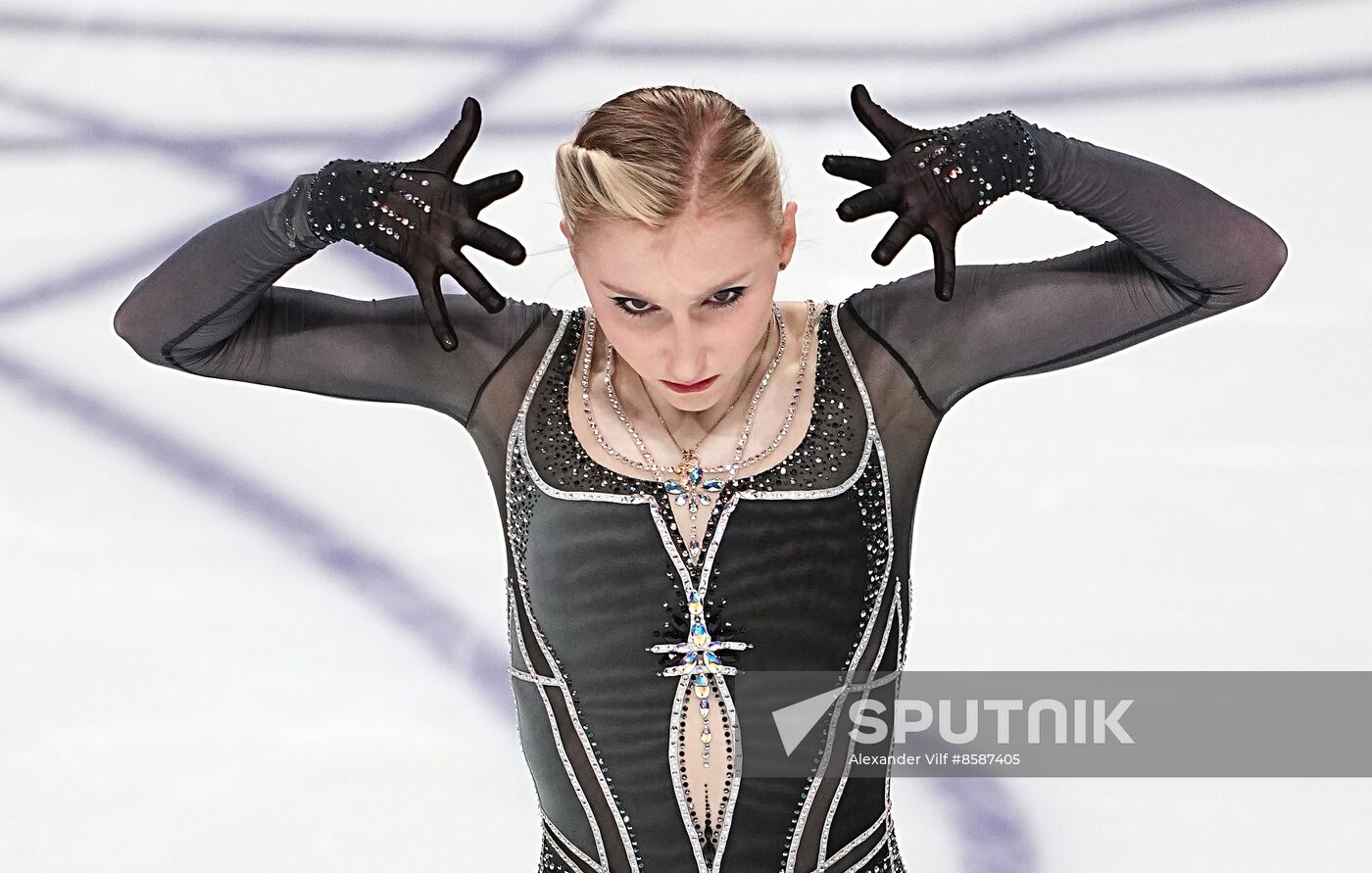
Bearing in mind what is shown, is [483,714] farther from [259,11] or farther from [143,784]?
[259,11]

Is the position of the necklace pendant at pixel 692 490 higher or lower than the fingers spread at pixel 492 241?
lower

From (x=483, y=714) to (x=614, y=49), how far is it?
1362 millimetres

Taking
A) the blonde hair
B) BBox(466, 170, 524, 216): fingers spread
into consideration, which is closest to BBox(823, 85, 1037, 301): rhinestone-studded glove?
the blonde hair

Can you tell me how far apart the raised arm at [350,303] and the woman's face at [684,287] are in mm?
112

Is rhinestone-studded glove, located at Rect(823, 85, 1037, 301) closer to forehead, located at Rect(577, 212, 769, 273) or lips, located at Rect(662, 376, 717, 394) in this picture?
forehead, located at Rect(577, 212, 769, 273)

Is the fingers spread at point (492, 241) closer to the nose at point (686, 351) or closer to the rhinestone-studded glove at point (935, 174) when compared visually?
the nose at point (686, 351)

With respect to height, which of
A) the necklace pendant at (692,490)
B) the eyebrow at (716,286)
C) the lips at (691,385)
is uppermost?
the eyebrow at (716,286)

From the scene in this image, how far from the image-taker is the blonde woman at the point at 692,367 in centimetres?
184

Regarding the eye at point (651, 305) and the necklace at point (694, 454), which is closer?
the eye at point (651, 305)

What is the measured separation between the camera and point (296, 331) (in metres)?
2.06

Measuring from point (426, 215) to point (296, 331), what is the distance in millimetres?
317

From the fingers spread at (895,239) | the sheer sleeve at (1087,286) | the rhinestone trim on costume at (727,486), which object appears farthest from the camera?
the rhinestone trim on costume at (727,486)

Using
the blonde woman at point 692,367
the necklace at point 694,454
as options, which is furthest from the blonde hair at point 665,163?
Answer: the necklace at point 694,454

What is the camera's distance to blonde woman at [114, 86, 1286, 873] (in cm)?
184
